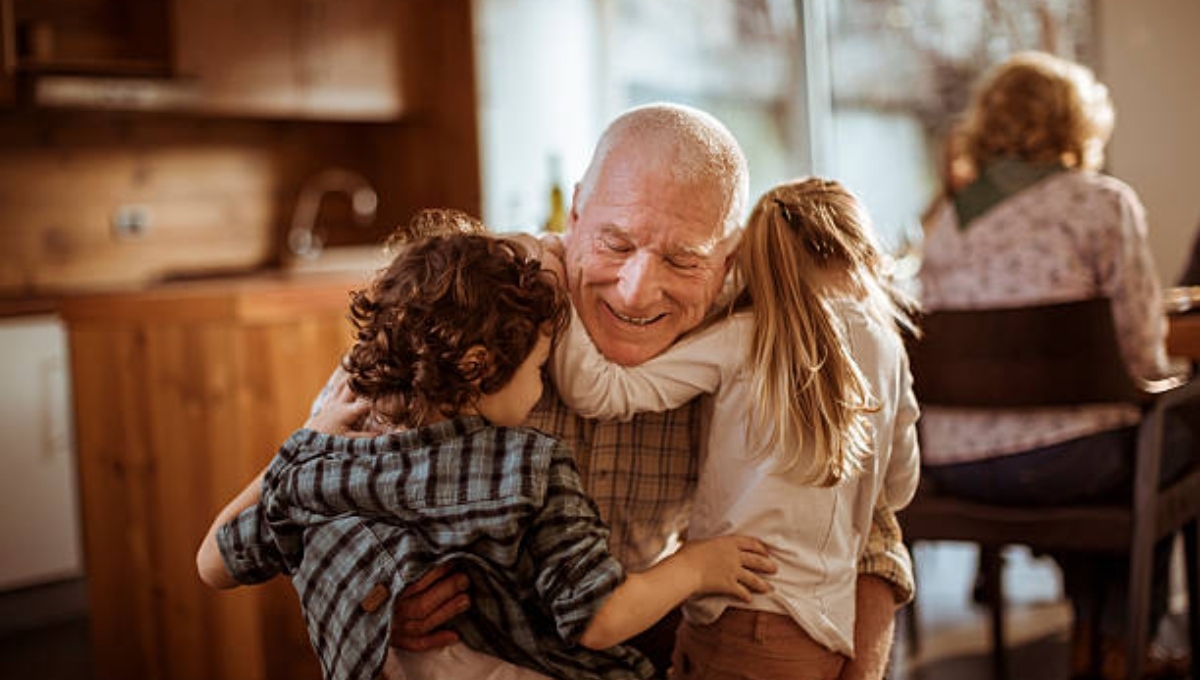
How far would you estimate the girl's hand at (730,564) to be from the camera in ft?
4.64

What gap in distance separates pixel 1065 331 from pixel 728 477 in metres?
1.13

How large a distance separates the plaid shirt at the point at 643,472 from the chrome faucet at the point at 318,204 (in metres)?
4.20

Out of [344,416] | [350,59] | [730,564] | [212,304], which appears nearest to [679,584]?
[730,564]

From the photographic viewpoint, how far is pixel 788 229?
1.50 metres

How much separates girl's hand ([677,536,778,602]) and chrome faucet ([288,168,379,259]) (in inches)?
174

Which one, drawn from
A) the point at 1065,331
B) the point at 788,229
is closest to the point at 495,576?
the point at 788,229

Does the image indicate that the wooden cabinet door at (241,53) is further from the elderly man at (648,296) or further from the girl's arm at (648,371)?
the girl's arm at (648,371)

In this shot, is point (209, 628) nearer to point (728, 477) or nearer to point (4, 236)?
point (728, 477)

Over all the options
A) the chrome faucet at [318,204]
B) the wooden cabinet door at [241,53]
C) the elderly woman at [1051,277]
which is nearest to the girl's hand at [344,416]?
the elderly woman at [1051,277]

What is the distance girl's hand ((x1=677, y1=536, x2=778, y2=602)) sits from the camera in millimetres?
1414

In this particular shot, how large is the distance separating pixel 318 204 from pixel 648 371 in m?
4.78

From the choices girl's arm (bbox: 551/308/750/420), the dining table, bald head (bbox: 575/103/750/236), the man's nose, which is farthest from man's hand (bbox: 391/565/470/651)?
the dining table

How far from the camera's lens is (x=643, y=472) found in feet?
5.35

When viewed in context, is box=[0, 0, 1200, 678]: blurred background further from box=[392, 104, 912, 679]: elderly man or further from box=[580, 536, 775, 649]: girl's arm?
box=[580, 536, 775, 649]: girl's arm
